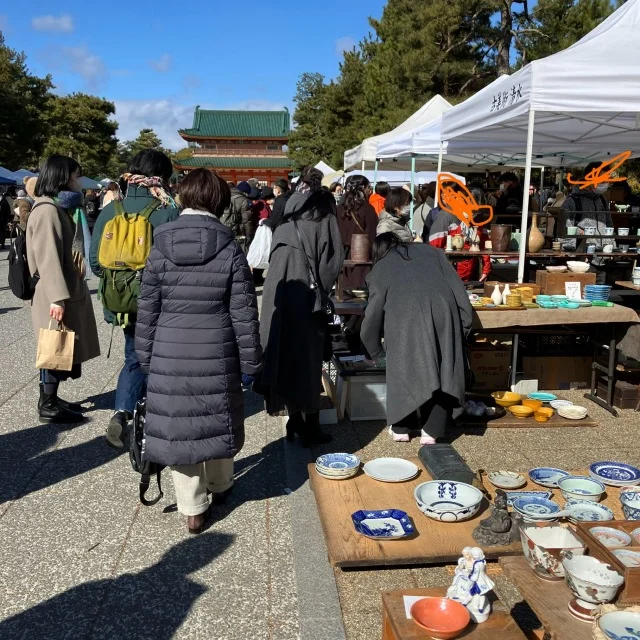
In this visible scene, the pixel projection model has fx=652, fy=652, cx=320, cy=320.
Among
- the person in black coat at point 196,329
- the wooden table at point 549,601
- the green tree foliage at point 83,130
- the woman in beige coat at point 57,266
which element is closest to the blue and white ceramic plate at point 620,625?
the wooden table at point 549,601

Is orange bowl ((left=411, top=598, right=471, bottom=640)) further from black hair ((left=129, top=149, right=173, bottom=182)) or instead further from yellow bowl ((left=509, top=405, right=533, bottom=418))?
yellow bowl ((left=509, top=405, right=533, bottom=418))

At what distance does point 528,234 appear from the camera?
6.00 meters

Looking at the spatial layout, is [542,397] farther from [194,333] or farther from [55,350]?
[55,350]

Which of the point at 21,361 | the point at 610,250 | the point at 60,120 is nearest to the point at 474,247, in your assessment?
the point at 610,250

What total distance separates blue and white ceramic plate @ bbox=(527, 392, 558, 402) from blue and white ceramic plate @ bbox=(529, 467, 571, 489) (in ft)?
6.01

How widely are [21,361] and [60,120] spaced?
117 ft

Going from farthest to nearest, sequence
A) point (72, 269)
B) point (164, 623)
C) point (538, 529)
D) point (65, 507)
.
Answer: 1. point (72, 269)
2. point (65, 507)
3. point (164, 623)
4. point (538, 529)

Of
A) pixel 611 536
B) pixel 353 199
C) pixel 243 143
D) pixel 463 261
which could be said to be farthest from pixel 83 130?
pixel 611 536

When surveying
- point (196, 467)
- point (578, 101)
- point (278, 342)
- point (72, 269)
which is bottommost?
point (196, 467)

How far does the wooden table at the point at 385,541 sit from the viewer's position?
252 cm

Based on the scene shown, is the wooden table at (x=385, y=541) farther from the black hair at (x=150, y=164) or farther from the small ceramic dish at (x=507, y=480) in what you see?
the black hair at (x=150, y=164)

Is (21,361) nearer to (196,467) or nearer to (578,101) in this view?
(196,467)

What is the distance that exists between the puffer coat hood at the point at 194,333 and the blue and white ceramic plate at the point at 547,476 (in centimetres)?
146

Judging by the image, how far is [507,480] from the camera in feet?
10.5
